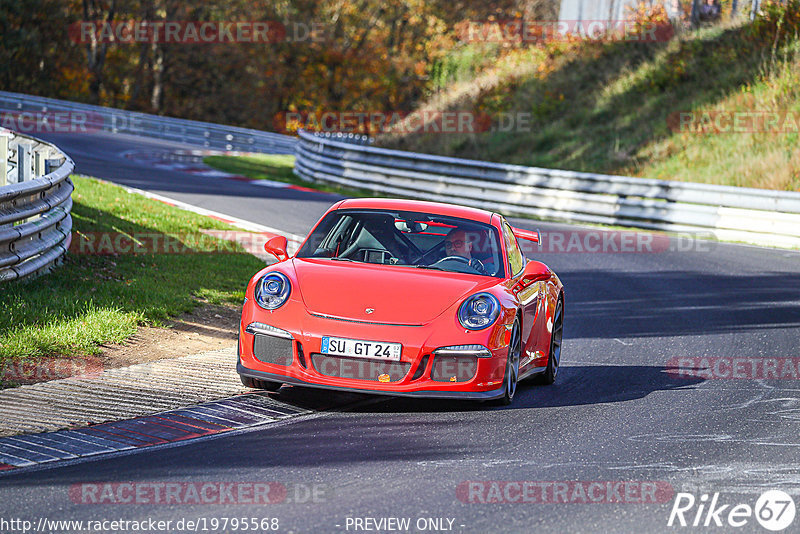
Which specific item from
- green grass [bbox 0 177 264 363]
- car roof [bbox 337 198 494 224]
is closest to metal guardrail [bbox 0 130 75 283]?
green grass [bbox 0 177 264 363]

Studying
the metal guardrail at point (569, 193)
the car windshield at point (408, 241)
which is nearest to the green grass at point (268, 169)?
the metal guardrail at point (569, 193)

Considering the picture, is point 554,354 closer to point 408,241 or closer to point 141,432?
point 408,241

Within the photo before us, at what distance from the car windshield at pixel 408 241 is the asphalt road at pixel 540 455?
1021 millimetres

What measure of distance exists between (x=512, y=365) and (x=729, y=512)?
99.5 inches

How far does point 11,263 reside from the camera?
30.6ft

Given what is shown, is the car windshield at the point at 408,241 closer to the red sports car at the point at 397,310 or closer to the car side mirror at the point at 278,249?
the red sports car at the point at 397,310

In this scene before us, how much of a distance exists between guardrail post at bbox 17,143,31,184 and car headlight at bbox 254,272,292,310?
553 centimetres

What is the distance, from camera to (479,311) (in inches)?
283

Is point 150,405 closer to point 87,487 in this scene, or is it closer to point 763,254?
point 87,487

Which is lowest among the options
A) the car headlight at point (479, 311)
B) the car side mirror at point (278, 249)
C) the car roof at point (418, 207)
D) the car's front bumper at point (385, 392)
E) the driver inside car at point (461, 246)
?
the car's front bumper at point (385, 392)

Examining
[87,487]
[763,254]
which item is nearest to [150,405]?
[87,487]

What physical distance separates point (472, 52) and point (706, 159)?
19.7 m

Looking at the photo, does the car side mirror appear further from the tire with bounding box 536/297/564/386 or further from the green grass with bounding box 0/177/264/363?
the tire with bounding box 536/297/564/386

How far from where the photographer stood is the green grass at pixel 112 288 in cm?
842
